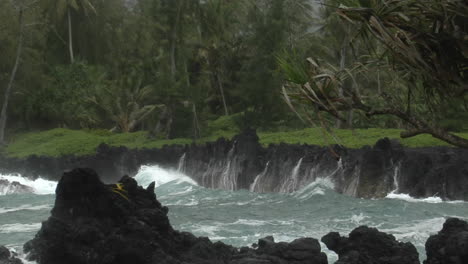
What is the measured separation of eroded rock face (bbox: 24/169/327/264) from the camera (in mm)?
11172

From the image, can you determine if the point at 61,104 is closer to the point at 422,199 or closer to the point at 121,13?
the point at 121,13

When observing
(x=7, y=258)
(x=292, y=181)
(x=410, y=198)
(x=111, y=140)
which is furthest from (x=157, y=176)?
(x=7, y=258)

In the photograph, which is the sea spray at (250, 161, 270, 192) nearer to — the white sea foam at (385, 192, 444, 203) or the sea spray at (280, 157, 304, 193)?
the sea spray at (280, 157, 304, 193)

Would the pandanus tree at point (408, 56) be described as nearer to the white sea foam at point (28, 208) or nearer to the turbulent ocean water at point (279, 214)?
the turbulent ocean water at point (279, 214)

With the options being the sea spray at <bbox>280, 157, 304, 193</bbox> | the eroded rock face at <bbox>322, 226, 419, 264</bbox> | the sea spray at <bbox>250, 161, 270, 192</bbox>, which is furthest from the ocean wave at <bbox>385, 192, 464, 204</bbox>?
the eroded rock face at <bbox>322, 226, 419, 264</bbox>

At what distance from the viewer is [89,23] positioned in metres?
50.8

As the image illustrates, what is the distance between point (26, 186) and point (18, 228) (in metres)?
13.3

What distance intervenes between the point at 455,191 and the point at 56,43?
114 feet

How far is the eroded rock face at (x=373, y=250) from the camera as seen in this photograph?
10.9 meters

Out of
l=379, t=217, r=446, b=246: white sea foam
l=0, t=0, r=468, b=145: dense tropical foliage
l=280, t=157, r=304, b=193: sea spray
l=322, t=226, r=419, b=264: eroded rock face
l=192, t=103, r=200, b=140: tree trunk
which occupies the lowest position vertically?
l=379, t=217, r=446, b=246: white sea foam

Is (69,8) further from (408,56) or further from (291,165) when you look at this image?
(408,56)

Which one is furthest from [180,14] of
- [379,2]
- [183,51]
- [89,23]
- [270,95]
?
[379,2]

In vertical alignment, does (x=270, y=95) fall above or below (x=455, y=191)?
above

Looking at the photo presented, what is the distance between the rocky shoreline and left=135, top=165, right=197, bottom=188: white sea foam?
30cm
